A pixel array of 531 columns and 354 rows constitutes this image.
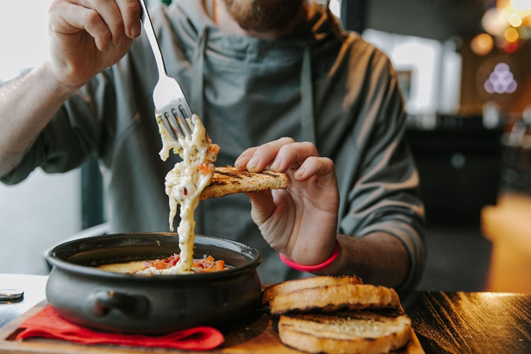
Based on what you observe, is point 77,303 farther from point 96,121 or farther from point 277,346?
point 96,121

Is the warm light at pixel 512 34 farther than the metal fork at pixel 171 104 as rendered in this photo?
Yes

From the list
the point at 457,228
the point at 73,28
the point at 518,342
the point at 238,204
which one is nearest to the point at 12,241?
the point at 238,204

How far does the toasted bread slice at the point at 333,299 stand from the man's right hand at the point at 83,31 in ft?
2.73

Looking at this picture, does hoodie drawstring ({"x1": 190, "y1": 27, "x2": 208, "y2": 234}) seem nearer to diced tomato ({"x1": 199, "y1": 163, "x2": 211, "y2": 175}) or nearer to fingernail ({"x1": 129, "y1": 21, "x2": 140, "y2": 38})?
fingernail ({"x1": 129, "y1": 21, "x2": 140, "y2": 38})

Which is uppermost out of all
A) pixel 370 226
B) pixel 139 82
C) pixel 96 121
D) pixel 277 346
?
pixel 139 82

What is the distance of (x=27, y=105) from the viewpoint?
163cm

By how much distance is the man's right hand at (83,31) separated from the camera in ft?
4.42

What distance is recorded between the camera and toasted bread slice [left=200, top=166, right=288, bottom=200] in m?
1.12

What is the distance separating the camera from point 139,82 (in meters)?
2.12

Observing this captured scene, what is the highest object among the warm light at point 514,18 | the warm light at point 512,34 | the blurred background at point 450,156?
the warm light at point 514,18

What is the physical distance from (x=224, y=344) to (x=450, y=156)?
23.4ft

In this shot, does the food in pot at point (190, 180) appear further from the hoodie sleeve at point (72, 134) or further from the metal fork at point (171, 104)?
the hoodie sleeve at point (72, 134)

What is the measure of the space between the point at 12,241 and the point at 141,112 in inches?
77.8

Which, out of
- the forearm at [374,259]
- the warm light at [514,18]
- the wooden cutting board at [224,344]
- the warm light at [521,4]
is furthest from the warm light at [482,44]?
the wooden cutting board at [224,344]
